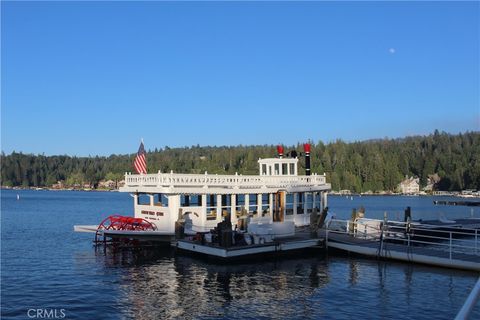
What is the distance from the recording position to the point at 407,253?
26.4m

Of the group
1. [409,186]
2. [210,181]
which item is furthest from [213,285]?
[409,186]

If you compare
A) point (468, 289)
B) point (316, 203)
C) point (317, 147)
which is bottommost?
point (468, 289)

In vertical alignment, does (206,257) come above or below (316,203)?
below

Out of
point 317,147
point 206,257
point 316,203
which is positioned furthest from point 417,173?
point 206,257

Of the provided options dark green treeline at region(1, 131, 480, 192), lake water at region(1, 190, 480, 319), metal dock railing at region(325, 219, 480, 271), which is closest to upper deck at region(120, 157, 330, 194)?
metal dock railing at region(325, 219, 480, 271)

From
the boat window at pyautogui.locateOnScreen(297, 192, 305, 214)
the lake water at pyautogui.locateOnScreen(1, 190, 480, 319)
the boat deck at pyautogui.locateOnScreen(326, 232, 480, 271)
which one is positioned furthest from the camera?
the boat window at pyautogui.locateOnScreen(297, 192, 305, 214)

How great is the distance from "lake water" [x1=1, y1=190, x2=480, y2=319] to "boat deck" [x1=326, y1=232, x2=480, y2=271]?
17.6 inches

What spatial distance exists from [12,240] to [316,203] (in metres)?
24.7

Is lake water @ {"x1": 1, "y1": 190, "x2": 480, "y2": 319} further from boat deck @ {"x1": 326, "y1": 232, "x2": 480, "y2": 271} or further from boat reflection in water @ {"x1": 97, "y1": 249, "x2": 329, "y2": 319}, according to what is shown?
boat deck @ {"x1": 326, "y1": 232, "x2": 480, "y2": 271}

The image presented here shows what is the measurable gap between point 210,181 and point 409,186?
174193mm

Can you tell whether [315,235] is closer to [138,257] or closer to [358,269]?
[358,269]

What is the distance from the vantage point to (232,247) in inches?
1003

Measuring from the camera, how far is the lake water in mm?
18156

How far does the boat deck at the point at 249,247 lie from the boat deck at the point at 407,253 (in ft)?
5.29
